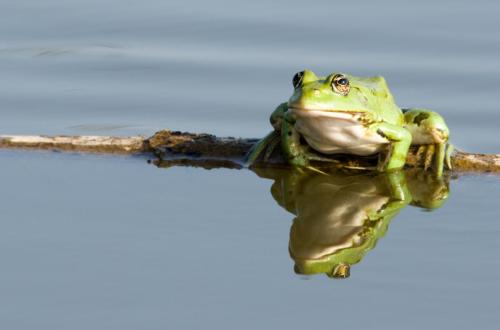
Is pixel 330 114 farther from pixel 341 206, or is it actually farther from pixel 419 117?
pixel 419 117

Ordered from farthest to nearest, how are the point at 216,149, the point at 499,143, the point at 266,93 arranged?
the point at 266,93 < the point at 499,143 < the point at 216,149

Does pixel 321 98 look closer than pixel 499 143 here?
Yes

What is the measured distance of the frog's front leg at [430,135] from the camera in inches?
448

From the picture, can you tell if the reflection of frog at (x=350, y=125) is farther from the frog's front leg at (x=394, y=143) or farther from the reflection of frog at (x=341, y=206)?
the reflection of frog at (x=341, y=206)

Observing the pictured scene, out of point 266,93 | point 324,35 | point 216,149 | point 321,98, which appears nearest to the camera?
point 321,98

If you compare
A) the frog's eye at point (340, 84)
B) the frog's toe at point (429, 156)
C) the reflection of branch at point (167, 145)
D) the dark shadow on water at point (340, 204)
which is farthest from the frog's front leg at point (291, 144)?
the frog's toe at point (429, 156)

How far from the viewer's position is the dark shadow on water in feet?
32.2

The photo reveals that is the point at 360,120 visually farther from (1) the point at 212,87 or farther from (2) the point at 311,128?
(1) the point at 212,87

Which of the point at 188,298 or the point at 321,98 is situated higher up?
the point at 321,98

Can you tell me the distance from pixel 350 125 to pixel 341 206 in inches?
27.2

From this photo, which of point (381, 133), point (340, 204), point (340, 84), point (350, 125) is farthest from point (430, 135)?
point (340, 204)

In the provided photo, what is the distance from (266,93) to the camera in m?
14.8

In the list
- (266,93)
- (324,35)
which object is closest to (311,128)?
(266,93)

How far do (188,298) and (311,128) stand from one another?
2732 mm
